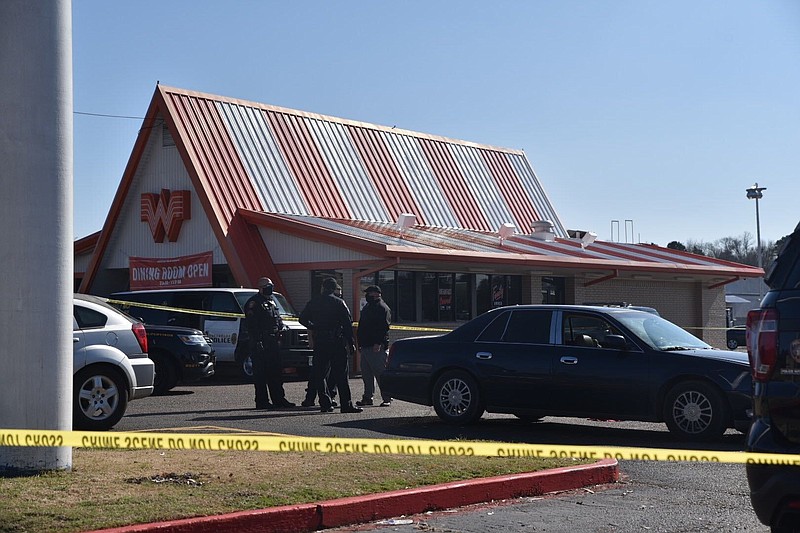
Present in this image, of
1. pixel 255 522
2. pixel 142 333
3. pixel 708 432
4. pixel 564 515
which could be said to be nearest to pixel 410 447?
pixel 255 522

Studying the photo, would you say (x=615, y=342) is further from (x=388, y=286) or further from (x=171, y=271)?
(x=171, y=271)

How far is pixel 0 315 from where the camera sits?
8258 mm

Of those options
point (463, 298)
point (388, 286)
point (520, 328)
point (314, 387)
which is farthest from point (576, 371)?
point (463, 298)

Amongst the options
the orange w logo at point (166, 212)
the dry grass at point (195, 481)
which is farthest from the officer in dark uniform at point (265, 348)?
the orange w logo at point (166, 212)

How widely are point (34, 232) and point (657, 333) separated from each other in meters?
7.44

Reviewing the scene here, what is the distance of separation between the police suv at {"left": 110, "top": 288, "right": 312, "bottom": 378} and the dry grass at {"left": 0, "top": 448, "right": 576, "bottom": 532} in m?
10.6

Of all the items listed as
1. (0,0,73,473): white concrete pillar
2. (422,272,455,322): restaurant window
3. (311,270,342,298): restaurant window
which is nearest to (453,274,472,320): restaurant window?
(422,272,455,322): restaurant window

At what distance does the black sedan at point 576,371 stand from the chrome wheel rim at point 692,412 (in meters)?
0.01

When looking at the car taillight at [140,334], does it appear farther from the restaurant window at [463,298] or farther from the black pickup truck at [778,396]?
the restaurant window at [463,298]

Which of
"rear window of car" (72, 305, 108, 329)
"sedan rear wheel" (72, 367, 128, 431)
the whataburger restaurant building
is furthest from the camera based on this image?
the whataburger restaurant building

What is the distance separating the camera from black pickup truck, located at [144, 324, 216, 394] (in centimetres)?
1784

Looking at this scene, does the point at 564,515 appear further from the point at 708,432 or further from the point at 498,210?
the point at 498,210

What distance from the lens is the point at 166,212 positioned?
96.6 ft

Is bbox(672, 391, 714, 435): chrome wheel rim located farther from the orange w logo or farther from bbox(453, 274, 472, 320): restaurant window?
the orange w logo
